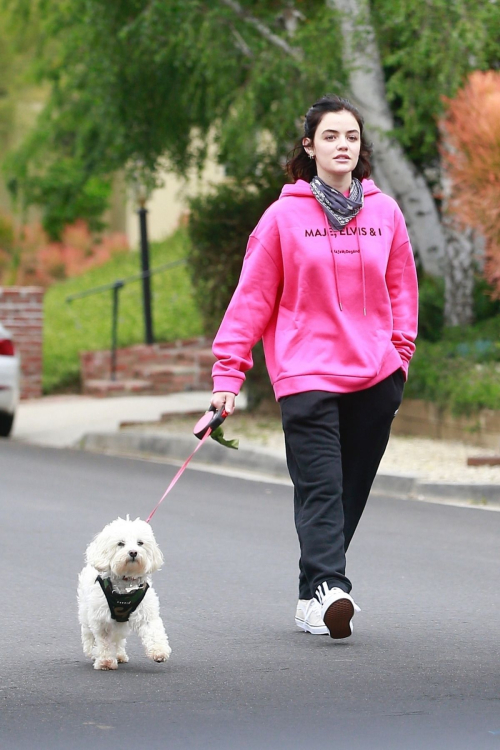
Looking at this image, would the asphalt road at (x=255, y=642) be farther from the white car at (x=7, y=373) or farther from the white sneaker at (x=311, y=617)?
the white car at (x=7, y=373)

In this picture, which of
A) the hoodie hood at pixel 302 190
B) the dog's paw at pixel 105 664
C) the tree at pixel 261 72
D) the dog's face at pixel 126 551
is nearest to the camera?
A: the dog's face at pixel 126 551

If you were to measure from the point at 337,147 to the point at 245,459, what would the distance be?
271 inches

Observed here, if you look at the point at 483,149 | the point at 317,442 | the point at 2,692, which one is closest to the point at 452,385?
the point at 483,149

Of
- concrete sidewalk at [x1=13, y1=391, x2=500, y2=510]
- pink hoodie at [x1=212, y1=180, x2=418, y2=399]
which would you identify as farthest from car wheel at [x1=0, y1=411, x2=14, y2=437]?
pink hoodie at [x1=212, y1=180, x2=418, y2=399]

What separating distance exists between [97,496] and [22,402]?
8687 mm

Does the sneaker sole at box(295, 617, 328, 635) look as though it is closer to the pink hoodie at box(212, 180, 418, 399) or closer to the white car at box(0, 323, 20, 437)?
the pink hoodie at box(212, 180, 418, 399)

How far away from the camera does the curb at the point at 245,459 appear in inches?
398

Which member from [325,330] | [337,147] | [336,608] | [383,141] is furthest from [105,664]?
[383,141]

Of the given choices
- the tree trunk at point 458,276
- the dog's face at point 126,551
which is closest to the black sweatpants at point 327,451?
the dog's face at point 126,551

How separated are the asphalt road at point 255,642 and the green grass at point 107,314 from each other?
32.0 feet

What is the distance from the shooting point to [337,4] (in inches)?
520

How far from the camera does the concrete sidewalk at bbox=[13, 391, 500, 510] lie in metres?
10.3

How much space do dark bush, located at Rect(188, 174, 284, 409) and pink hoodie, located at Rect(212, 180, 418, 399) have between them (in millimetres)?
9024

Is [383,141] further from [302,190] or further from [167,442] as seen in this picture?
[302,190]
